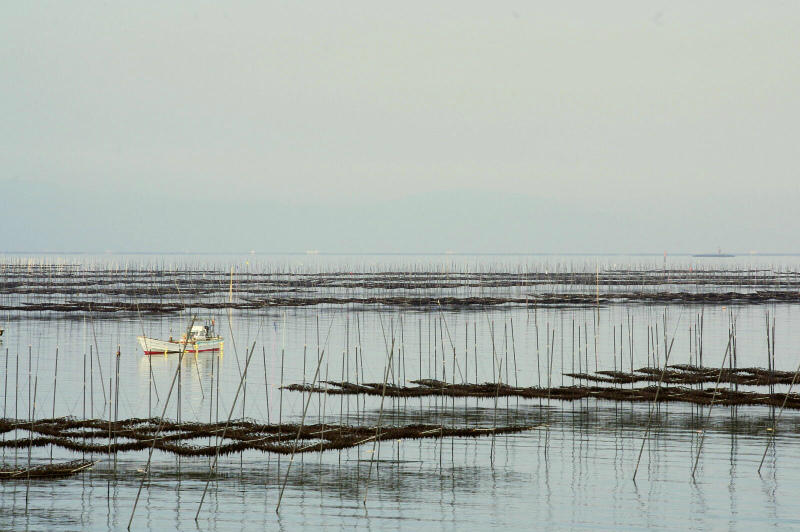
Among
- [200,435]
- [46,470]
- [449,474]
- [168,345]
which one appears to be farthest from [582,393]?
[168,345]

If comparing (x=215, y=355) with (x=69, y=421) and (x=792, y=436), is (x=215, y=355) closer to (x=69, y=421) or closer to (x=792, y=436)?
(x=69, y=421)

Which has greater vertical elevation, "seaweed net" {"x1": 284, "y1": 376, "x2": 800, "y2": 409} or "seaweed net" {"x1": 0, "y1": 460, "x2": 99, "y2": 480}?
"seaweed net" {"x1": 284, "y1": 376, "x2": 800, "y2": 409}

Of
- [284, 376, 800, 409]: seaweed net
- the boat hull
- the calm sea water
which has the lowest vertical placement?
the calm sea water

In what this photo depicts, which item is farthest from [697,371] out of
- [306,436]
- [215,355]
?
[215,355]

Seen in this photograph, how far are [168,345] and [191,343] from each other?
8.51 ft

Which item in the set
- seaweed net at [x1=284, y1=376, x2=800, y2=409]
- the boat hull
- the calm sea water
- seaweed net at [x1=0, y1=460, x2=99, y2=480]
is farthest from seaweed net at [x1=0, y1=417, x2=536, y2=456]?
the boat hull

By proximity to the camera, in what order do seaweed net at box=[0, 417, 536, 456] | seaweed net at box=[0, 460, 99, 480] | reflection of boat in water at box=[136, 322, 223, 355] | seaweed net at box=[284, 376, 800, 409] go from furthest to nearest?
1. reflection of boat in water at box=[136, 322, 223, 355]
2. seaweed net at box=[284, 376, 800, 409]
3. seaweed net at box=[0, 417, 536, 456]
4. seaweed net at box=[0, 460, 99, 480]

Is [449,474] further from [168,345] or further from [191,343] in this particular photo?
[168,345]

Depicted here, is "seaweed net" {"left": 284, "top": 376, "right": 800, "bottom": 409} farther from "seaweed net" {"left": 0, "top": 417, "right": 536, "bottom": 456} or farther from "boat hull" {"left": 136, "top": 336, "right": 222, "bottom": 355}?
"boat hull" {"left": 136, "top": 336, "right": 222, "bottom": 355}

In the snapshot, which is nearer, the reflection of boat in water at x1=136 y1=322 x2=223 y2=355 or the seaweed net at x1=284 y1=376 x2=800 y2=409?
the seaweed net at x1=284 y1=376 x2=800 y2=409

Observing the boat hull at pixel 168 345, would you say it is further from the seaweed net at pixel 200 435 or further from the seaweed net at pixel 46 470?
the seaweed net at pixel 46 470

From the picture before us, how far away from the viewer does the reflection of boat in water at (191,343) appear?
51.4 m

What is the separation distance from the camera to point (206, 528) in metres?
20.3

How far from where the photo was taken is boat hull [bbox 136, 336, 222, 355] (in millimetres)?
51438
